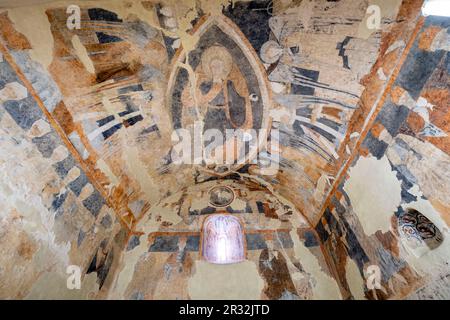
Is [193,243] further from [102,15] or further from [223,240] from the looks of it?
[102,15]

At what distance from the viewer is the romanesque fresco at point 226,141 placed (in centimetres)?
440

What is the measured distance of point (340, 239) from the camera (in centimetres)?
716

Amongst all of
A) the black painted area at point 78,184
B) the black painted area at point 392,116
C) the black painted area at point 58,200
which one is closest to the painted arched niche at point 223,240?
Result: the black painted area at point 78,184

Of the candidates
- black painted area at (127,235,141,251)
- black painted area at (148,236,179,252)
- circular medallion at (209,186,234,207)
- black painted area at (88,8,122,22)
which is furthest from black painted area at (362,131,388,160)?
black painted area at (127,235,141,251)

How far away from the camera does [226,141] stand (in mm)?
7512

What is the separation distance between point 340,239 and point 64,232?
669cm

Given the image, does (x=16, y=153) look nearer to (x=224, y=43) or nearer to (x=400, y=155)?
(x=224, y=43)

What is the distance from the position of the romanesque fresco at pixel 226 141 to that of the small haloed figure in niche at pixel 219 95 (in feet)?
0.12

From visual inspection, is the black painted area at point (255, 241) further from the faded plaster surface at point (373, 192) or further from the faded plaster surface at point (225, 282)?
the faded plaster surface at point (373, 192)

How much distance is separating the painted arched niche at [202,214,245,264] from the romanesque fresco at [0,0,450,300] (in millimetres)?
64

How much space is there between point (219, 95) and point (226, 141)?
151cm

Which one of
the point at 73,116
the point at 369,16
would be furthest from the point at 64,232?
the point at 369,16

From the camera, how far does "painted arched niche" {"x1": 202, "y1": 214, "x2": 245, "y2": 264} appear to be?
788cm

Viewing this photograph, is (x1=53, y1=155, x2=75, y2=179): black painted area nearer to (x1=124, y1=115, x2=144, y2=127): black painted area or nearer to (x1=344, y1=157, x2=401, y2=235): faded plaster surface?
(x1=124, y1=115, x2=144, y2=127): black painted area
